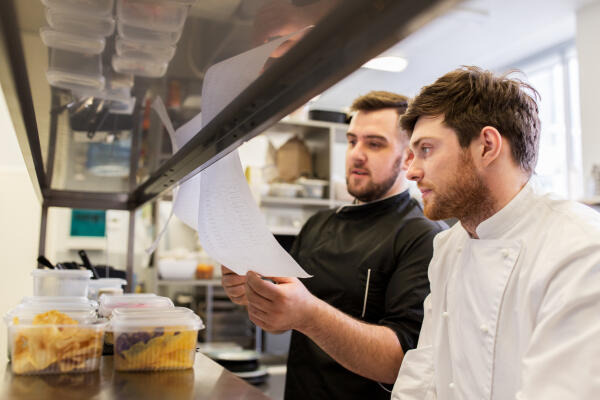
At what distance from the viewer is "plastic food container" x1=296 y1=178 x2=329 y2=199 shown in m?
3.79

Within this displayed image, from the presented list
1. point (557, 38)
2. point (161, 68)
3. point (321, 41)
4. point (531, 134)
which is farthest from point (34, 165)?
point (557, 38)

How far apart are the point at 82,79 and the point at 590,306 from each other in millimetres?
875

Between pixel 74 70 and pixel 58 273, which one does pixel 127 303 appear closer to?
pixel 58 273

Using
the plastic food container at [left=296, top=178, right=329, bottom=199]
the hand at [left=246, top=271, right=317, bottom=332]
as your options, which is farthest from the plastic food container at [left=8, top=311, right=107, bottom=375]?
the plastic food container at [left=296, top=178, right=329, bottom=199]

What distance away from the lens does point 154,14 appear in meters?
A: 0.57

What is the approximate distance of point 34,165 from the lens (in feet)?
4.14

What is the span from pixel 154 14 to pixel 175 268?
3.11m

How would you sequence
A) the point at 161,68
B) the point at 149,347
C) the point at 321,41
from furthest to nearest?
the point at 149,347 < the point at 161,68 < the point at 321,41

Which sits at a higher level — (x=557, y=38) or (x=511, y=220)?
(x=557, y=38)

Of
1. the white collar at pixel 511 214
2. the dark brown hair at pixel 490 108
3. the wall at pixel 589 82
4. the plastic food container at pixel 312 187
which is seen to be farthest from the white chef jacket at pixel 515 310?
the wall at pixel 589 82

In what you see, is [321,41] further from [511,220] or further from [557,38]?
[557,38]

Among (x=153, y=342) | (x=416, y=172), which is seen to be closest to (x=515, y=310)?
(x=416, y=172)

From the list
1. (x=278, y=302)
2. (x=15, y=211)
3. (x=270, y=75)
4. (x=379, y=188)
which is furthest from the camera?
(x=15, y=211)

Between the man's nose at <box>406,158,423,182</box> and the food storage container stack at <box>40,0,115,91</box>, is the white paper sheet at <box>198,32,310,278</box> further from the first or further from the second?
the man's nose at <box>406,158,423,182</box>
